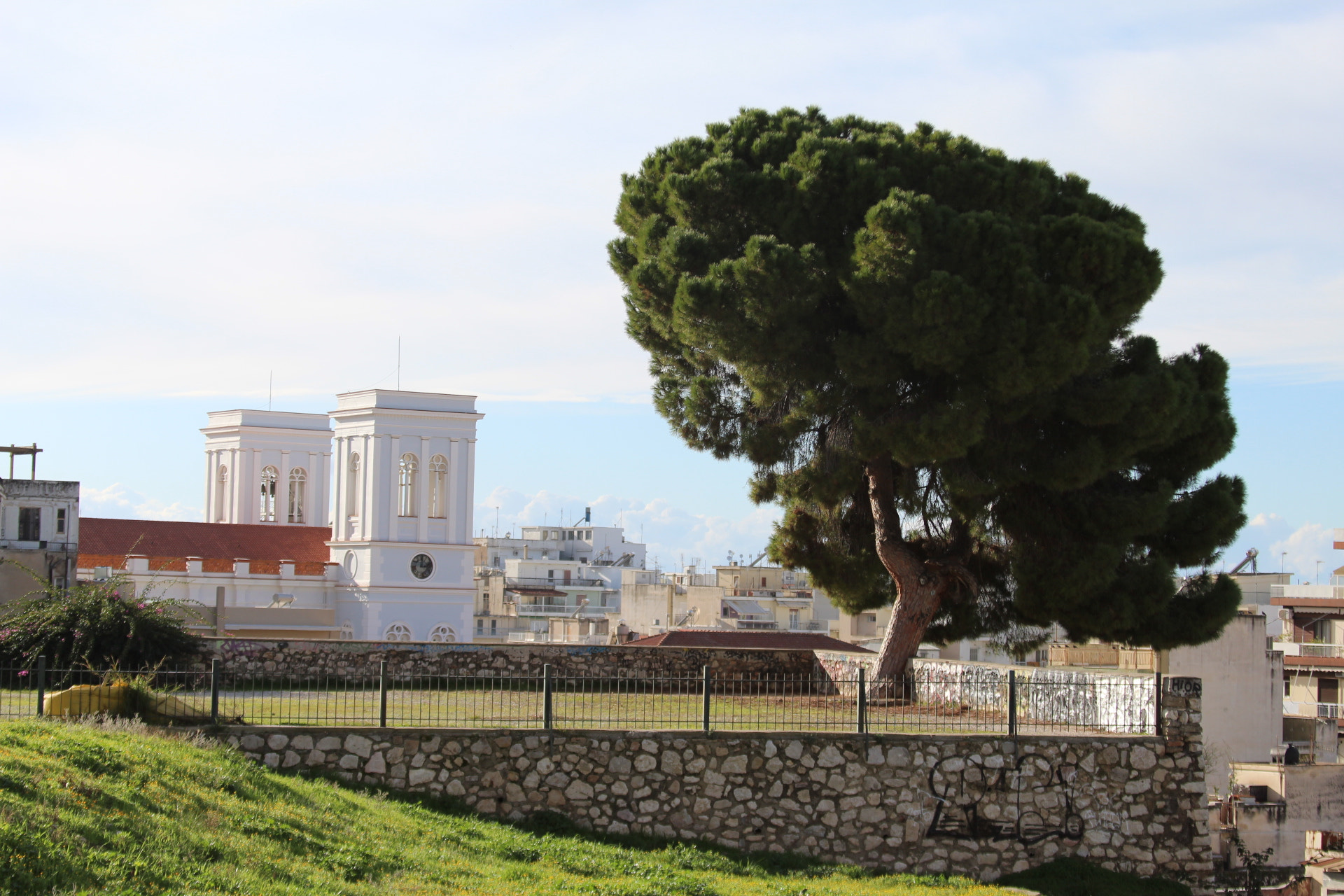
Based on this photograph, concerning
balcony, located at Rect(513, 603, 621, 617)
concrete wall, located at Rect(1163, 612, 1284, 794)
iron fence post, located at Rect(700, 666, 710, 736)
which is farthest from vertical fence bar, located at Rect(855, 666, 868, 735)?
balcony, located at Rect(513, 603, 621, 617)

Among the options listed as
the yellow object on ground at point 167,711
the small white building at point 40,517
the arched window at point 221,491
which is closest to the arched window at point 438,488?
the arched window at point 221,491

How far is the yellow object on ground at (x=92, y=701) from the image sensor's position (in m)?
14.3

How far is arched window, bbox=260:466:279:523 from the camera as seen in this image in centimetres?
7262

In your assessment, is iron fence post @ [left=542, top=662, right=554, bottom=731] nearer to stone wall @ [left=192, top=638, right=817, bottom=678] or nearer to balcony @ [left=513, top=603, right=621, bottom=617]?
stone wall @ [left=192, top=638, right=817, bottom=678]

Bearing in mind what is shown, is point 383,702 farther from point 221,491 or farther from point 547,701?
point 221,491

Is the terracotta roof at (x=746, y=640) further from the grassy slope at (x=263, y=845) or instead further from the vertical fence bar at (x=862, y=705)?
the grassy slope at (x=263, y=845)

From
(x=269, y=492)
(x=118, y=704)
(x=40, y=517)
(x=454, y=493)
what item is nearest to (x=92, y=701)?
(x=118, y=704)

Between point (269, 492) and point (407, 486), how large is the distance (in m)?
13.9

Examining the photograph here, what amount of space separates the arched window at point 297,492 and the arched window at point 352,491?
456 inches

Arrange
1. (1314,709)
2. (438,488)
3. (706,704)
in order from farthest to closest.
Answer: (438,488), (1314,709), (706,704)

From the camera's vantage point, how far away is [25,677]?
1805 centimetres

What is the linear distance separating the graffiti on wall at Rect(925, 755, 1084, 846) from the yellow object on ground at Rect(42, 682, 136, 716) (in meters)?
8.70

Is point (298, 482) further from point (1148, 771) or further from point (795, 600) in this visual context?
point (1148, 771)

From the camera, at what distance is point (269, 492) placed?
73062mm
